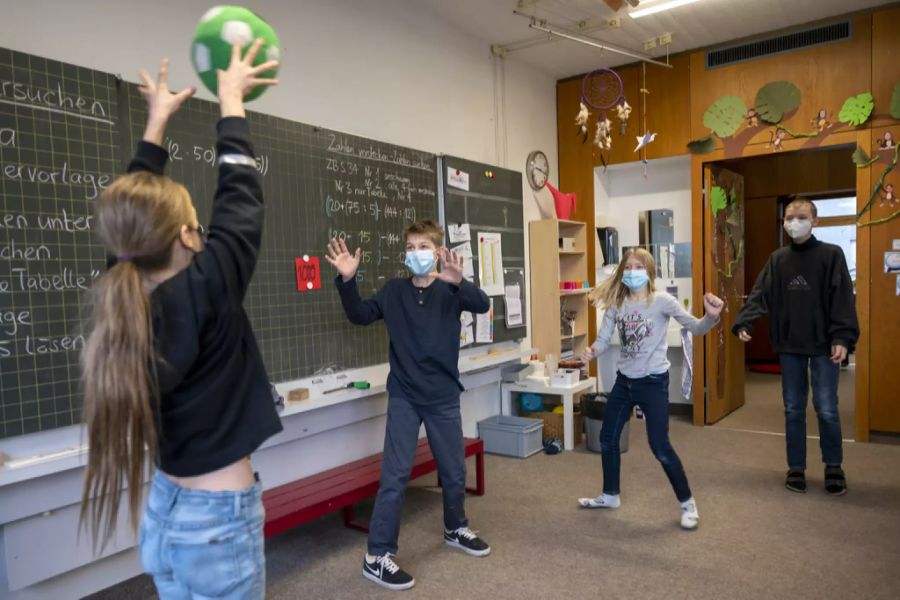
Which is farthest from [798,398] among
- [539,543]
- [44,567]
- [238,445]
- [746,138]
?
[44,567]

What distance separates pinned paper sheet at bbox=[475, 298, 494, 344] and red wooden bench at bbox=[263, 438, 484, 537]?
38.7 inches

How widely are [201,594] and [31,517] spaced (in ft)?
4.61

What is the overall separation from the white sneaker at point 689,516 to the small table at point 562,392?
1480 millimetres

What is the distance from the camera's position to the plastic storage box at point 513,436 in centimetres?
439

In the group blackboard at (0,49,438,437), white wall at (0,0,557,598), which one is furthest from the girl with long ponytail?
white wall at (0,0,557,598)

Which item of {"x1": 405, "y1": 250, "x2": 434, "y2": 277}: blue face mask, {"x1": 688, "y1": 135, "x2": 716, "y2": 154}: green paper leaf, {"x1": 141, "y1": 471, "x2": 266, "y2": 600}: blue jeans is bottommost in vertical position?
{"x1": 141, "y1": 471, "x2": 266, "y2": 600}: blue jeans

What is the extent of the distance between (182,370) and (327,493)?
6.08 feet

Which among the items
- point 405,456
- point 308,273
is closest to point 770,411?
point 405,456

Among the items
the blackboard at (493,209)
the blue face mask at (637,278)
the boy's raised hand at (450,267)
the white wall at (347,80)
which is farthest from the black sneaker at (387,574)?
the blackboard at (493,209)

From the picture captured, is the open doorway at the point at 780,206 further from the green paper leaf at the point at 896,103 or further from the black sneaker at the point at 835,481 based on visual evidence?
the black sneaker at the point at 835,481

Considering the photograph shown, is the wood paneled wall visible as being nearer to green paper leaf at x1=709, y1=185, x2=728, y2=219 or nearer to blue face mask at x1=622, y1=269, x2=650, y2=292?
green paper leaf at x1=709, y1=185, x2=728, y2=219

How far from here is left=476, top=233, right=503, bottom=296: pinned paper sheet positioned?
4379 millimetres

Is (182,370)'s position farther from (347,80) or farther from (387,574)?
(347,80)

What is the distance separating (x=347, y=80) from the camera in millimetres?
3512
